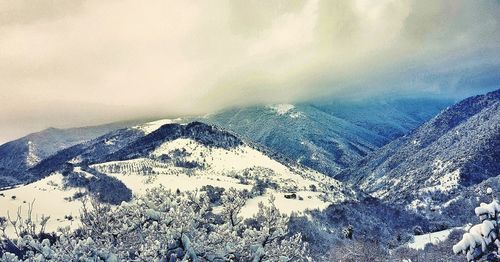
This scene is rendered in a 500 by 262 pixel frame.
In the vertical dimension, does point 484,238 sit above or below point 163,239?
above

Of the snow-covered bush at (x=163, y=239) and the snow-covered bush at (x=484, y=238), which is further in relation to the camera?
the snow-covered bush at (x=163, y=239)

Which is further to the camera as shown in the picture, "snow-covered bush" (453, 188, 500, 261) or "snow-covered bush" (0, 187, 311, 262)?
"snow-covered bush" (0, 187, 311, 262)

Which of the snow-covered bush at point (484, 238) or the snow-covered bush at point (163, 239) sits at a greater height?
the snow-covered bush at point (484, 238)

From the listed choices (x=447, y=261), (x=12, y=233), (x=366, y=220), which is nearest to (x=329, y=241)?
(x=366, y=220)

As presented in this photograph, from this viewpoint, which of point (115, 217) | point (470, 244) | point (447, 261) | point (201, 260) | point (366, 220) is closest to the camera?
point (470, 244)

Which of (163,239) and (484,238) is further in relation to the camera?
(163,239)

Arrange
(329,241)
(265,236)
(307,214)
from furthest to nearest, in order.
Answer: (307,214) → (329,241) → (265,236)

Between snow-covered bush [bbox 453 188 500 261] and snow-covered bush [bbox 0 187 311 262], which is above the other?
snow-covered bush [bbox 453 188 500 261]

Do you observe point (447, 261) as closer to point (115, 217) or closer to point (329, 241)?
point (115, 217)
